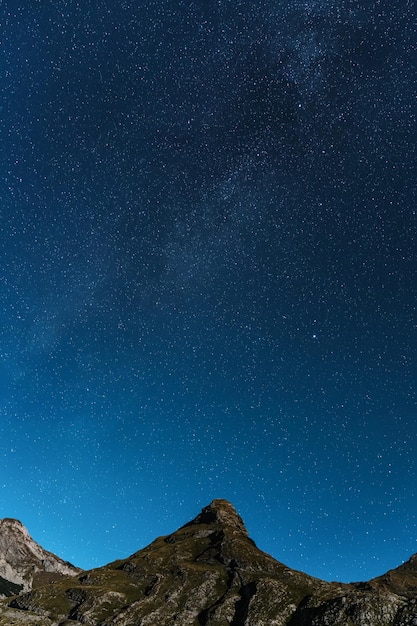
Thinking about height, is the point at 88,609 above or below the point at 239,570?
below

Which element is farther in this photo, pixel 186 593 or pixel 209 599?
pixel 186 593

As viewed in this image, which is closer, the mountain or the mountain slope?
the mountain

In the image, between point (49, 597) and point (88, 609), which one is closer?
point (88, 609)

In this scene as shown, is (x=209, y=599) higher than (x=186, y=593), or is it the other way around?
(x=186, y=593)

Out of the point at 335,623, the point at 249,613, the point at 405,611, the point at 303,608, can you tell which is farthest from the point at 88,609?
the point at 405,611

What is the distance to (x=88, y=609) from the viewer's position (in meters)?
146

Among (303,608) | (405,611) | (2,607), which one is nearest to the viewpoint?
(405,611)

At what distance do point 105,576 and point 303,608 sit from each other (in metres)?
88.5

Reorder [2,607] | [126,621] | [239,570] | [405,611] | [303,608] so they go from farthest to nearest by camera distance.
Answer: [239,570] → [2,607] → [126,621] → [303,608] → [405,611]

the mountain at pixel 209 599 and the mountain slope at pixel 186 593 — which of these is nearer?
the mountain at pixel 209 599

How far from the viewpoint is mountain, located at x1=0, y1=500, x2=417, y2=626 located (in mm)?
119625

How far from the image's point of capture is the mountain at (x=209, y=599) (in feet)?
392

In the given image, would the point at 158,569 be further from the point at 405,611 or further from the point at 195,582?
the point at 405,611

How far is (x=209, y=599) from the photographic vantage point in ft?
505
